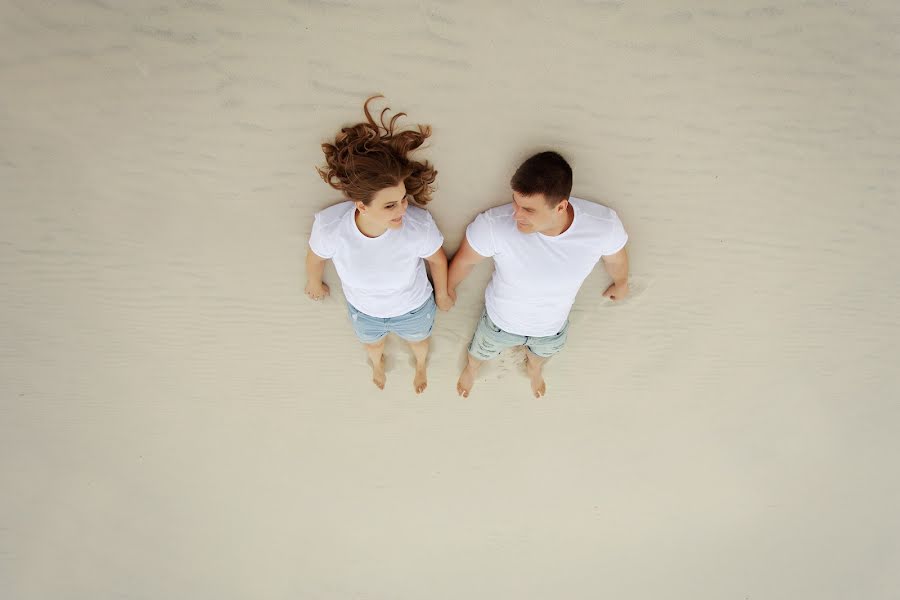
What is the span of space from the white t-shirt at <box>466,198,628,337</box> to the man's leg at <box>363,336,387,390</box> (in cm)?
94

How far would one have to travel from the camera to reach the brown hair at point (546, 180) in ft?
6.50

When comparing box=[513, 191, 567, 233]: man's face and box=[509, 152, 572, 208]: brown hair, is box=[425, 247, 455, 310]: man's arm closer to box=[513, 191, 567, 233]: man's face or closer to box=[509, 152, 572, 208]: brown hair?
box=[513, 191, 567, 233]: man's face

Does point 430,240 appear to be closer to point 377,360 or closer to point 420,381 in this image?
point 377,360

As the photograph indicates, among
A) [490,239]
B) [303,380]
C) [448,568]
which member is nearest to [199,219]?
[303,380]

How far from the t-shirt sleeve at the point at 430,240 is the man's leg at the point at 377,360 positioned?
2.52 ft

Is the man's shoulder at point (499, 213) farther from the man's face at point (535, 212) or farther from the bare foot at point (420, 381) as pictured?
the bare foot at point (420, 381)

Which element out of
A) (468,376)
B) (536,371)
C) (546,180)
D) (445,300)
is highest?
(546,180)

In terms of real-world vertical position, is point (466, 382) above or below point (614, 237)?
below

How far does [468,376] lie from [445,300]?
0.76m

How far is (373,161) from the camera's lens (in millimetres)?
1996

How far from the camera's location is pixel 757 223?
261 centimetres

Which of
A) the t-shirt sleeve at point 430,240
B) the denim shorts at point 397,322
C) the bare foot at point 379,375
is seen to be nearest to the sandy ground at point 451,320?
the bare foot at point 379,375

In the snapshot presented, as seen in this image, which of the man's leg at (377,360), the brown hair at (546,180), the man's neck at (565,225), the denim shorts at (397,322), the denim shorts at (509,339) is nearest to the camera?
the brown hair at (546,180)

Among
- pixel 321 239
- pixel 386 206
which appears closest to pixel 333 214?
pixel 321 239
